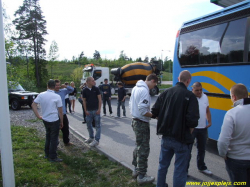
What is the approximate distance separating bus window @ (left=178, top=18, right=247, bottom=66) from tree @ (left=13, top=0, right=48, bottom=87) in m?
33.4

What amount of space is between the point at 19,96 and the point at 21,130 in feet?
23.9

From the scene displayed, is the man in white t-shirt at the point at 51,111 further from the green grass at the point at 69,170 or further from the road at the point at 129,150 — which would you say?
the road at the point at 129,150

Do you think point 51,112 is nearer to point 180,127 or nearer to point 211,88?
point 180,127

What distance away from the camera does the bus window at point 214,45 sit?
16.0 feet

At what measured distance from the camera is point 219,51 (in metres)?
5.28

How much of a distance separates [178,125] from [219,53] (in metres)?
3.20

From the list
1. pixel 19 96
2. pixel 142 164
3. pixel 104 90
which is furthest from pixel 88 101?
pixel 19 96

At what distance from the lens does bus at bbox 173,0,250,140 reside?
4762mm

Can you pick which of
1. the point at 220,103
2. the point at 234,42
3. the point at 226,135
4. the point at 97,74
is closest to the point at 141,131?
the point at 226,135

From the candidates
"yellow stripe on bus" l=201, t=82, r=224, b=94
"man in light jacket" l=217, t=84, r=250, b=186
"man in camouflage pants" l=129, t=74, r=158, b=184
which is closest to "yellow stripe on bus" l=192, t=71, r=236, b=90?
"yellow stripe on bus" l=201, t=82, r=224, b=94

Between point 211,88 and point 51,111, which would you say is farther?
point 211,88

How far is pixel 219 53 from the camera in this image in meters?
5.27

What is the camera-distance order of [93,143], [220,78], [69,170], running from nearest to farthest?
1. [69,170]
2. [220,78]
3. [93,143]

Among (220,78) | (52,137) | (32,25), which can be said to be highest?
(32,25)
